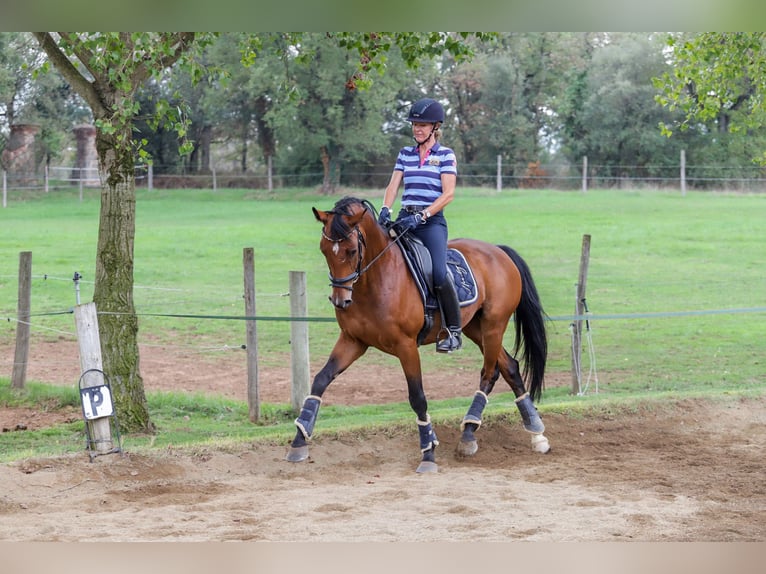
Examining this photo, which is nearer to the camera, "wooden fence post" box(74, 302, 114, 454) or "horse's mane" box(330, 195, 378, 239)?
"horse's mane" box(330, 195, 378, 239)

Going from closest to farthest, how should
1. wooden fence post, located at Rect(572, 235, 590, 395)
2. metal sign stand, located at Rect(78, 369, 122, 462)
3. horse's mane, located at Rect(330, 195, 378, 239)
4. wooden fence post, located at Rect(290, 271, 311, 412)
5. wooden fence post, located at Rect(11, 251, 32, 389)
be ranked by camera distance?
1. horse's mane, located at Rect(330, 195, 378, 239)
2. metal sign stand, located at Rect(78, 369, 122, 462)
3. wooden fence post, located at Rect(290, 271, 311, 412)
4. wooden fence post, located at Rect(11, 251, 32, 389)
5. wooden fence post, located at Rect(572, 235, 590, 395)

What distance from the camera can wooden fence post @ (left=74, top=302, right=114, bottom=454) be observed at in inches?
254

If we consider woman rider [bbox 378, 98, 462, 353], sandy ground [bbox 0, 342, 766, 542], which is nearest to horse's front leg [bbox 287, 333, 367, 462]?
sandy ground [bbox 0, 342, 766, 542]

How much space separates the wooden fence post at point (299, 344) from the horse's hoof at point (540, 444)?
2.46 metres

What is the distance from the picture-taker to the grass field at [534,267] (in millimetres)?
12445

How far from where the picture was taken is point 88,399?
21.2 feet

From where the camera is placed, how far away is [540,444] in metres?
7.22

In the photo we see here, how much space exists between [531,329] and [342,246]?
7.49 ft

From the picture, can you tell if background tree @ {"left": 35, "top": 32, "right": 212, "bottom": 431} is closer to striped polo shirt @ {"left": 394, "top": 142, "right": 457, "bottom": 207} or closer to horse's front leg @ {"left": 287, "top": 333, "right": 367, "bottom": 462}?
striped polo shirt @ {"left": 394, "top": 142, "right": 457, "bottom": 207}

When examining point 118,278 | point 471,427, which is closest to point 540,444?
point 471,427

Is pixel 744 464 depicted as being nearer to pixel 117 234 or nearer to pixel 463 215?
pixel 117 234

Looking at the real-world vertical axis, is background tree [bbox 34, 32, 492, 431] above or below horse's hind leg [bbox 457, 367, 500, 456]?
above

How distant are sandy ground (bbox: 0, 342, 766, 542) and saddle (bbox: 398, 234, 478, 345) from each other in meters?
1.12
